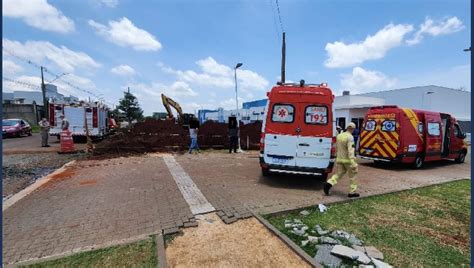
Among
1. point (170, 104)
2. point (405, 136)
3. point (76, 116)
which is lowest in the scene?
point (405, 136)

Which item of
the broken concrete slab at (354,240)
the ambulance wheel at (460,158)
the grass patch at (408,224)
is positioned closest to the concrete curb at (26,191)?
the grass patch at (408,224)

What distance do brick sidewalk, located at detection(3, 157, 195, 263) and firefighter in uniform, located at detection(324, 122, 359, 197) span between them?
3.51 metres

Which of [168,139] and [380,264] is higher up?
[168,139]

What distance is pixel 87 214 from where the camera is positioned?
17.3 ft

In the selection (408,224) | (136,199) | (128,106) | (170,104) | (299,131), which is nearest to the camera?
(408,224)

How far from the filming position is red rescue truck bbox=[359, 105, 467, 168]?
10.5 m

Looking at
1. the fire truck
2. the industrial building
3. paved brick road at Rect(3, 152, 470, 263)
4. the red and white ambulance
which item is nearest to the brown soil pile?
the fire truck

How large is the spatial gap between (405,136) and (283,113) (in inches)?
229

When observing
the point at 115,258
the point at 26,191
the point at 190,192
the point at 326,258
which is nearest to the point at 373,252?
the point at 326,258

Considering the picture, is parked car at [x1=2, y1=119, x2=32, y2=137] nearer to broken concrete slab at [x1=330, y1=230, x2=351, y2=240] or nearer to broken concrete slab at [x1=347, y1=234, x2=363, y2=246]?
broken concrete slab at [x1=330, y1=230, x2=351, y2=240]

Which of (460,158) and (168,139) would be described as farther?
(168,139)

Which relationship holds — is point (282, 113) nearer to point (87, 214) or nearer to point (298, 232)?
point (298, 232)

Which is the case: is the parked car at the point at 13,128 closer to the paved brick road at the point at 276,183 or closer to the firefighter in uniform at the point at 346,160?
the paved brick road at the point at 276,183

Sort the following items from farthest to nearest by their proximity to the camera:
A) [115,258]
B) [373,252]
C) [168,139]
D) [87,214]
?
[168,139] → [87,214] → [373,252] → [115,258]
